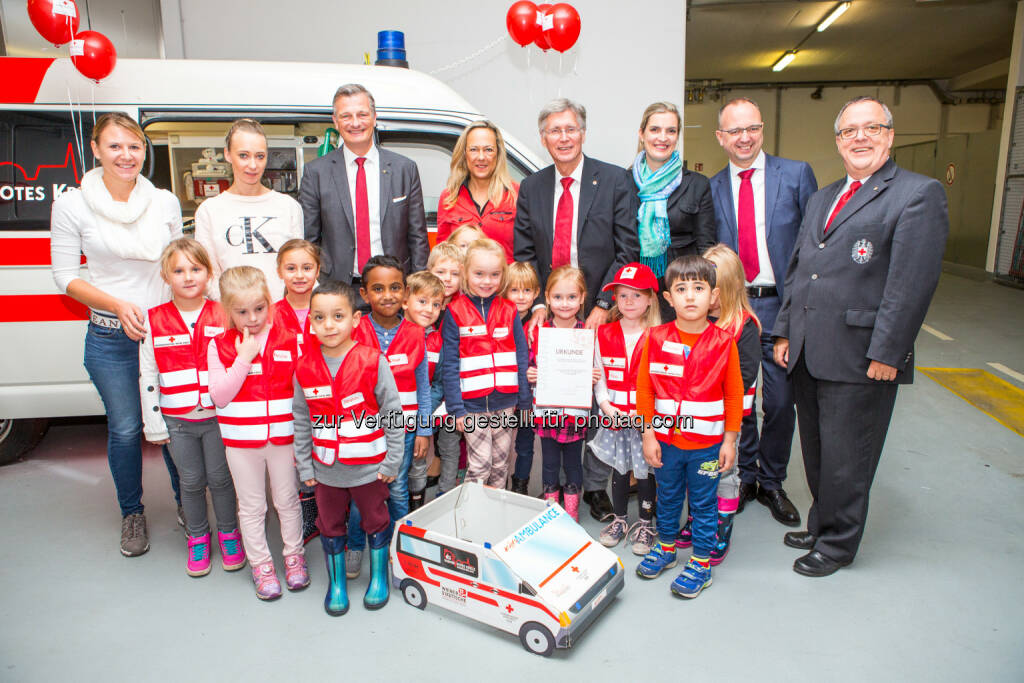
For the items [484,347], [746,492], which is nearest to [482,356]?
[484,347]

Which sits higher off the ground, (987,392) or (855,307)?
(855,307)

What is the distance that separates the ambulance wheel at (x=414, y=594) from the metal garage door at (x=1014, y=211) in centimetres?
1079

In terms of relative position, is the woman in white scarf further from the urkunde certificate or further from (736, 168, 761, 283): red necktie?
(736, 168, 761, 283): red necktie

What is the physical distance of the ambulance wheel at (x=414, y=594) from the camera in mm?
2451

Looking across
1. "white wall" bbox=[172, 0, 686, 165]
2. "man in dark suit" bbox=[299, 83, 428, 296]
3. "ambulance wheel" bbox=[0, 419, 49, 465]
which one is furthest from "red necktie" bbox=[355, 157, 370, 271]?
"white wall" bbox=[172, 0, 686, 165]

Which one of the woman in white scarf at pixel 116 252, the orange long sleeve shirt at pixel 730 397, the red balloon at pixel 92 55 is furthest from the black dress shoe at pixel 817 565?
the red balloon at pixel 92 55

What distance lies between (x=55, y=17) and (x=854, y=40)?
1253 cm

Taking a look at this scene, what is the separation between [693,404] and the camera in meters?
2.45

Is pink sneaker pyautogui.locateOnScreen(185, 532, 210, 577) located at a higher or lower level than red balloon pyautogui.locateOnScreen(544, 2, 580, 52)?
lower

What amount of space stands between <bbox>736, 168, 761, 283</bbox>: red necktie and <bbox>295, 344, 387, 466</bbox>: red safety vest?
1810mm

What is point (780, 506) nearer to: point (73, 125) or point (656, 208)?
point (656, 208)

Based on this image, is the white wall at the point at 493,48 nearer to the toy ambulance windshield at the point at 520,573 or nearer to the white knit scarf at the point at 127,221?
the white knit scarf at the point at 127,221

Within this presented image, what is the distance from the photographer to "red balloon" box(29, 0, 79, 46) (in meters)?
3.18

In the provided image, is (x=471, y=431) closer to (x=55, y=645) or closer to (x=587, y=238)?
(x=587, y=238)
